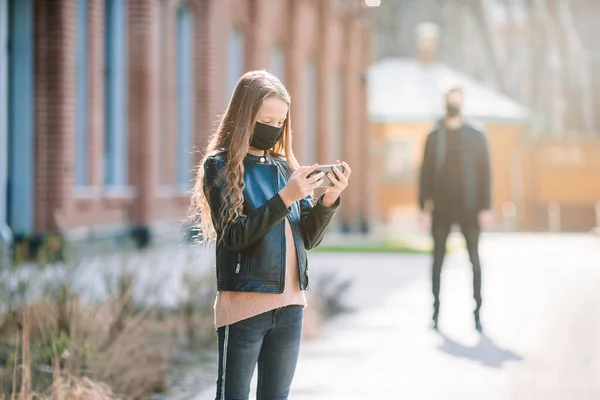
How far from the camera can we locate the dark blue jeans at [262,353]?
4148mm

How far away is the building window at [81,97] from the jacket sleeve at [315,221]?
14307 mm

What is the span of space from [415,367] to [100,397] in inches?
123

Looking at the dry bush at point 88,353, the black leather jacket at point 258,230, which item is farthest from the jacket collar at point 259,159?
the dry bush at point 88,353

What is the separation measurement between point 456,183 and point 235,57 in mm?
16535

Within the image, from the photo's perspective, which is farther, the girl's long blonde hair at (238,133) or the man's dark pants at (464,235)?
the man's dark pants at (464,235)

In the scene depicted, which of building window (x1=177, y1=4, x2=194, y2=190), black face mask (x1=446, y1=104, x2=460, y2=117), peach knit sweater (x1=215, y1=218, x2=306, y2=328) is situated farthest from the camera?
building window (x1=177, y1=4, x2=194, y2=190)

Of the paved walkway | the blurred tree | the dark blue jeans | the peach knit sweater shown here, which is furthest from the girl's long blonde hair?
the blurred tree

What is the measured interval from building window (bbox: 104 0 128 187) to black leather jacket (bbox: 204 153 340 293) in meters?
15.7

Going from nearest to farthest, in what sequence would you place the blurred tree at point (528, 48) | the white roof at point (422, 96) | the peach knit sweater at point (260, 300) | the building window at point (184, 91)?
the peach knit sweater at point (260, 300), the building window at point (184, 91), the white roof at point (422, 96), the blurred tree at point (528, 48)

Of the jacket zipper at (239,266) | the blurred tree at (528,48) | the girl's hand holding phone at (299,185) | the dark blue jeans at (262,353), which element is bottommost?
the dark blue jeans at (262,353)

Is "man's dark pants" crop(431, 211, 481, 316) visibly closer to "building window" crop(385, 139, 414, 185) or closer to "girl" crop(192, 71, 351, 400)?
"girl" crop(192, 71, 351, 400)

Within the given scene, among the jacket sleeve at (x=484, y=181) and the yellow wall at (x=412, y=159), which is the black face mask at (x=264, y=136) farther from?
the yellow wall at (x=412, y=159)

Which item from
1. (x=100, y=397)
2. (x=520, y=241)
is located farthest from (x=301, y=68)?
(x=100, y=397)

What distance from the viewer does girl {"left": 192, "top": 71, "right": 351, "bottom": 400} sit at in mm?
4105
